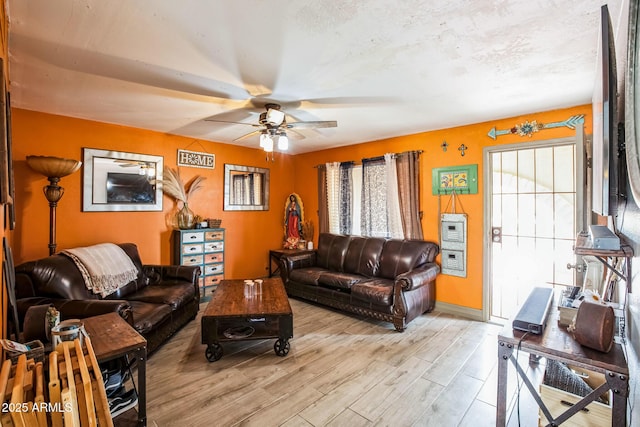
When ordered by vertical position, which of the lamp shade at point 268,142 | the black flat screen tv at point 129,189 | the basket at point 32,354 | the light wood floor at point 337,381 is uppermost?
the lamp shade at point 268,142

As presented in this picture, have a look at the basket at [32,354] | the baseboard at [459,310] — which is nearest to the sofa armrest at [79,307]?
the basket at [32,354]

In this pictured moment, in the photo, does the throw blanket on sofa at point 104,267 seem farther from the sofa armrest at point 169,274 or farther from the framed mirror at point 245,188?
the framed mirror at point 245,188

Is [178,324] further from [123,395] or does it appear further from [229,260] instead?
[229,260]

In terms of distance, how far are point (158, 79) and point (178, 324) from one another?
240cm

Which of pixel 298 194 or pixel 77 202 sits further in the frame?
pixel 298 194

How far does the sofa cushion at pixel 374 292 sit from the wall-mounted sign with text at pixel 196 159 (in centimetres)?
294

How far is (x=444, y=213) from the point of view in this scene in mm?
3914

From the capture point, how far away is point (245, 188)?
5109 millimetres

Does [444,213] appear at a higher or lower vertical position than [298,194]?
lower

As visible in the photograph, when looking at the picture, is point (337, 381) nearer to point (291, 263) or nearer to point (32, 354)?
point (32, 354)

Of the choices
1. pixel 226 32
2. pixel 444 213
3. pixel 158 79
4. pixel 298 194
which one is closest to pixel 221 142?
pixel 298 194

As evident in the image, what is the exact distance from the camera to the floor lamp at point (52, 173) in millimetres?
2910

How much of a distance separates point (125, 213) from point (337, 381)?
3364 mm

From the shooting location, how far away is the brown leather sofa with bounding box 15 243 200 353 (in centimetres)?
229
